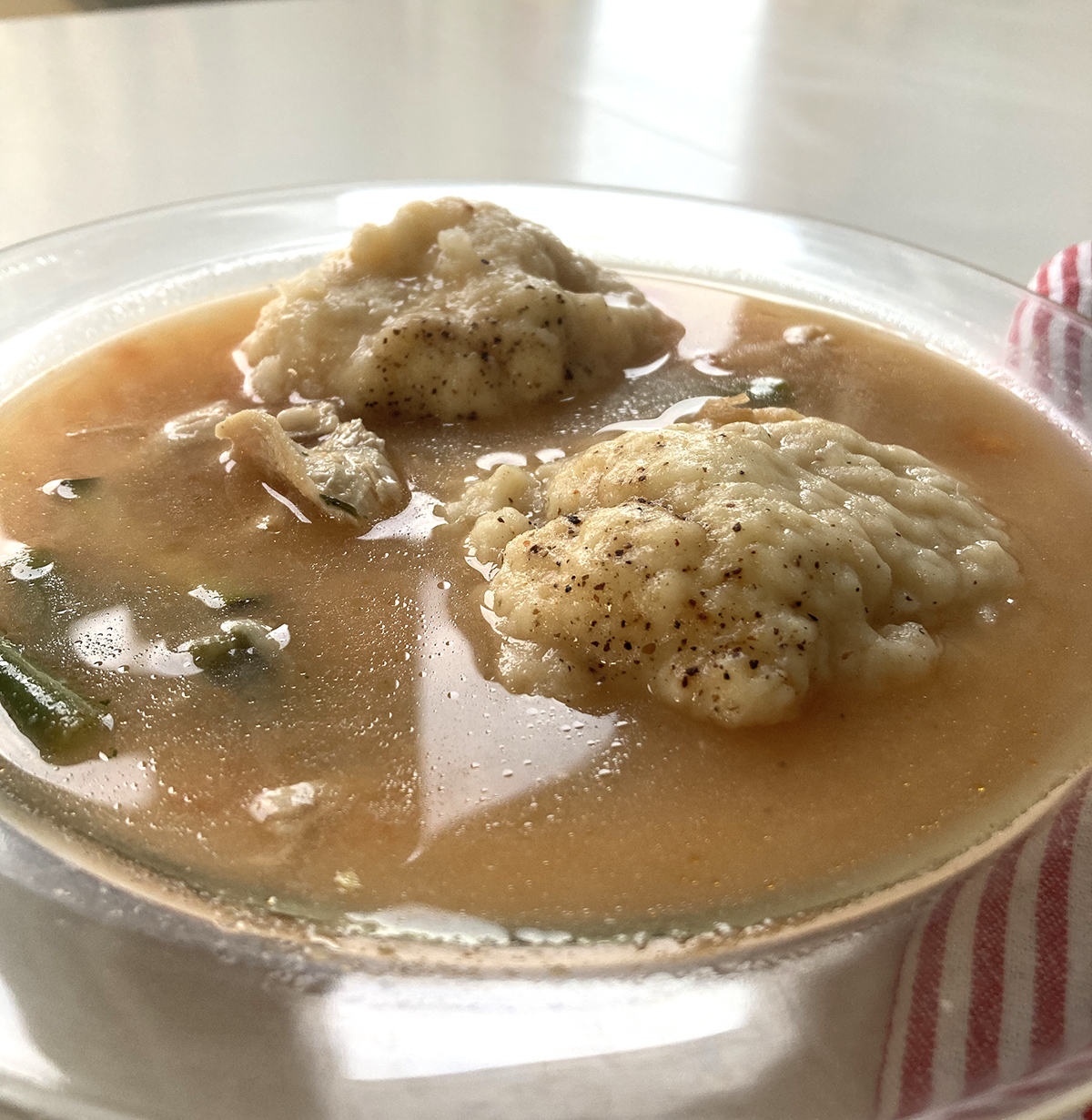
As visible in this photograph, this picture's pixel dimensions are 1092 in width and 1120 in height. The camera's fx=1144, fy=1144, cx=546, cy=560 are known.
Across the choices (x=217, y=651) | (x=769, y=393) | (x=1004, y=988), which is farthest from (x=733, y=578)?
(x=769, y=393)

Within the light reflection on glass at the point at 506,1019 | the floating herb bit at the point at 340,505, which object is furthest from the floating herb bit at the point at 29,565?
the light reflection on glass at the point at 506,1019

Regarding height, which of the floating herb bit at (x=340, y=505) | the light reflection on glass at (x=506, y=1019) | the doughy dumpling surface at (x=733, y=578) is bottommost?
the light reflection on glass at (x=506, y=1019)

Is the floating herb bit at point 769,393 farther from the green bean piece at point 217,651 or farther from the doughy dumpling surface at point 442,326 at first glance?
the green bean piece at point 217,651

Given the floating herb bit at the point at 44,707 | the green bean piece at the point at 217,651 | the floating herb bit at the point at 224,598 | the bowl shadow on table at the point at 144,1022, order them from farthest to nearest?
the floating herb bit at the point at 224,598
the green bean piece at the point at 217,651
the floating herb bit at the point at 44,707
the bowl shadow on table at the point at 144,1022

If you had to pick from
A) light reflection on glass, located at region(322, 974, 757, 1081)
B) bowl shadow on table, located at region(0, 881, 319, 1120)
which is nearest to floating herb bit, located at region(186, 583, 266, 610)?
bowl shadow on table, located at region(0, 881, 319, 1120)

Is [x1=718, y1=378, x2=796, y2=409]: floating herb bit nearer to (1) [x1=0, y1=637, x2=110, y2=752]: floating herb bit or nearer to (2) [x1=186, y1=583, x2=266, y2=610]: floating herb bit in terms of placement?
(2) [x1=186, y1=583, x2=266, y2=610]: floating herb bit

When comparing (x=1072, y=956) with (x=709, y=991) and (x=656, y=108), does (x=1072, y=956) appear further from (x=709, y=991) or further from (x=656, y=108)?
(x=656, y=108)
